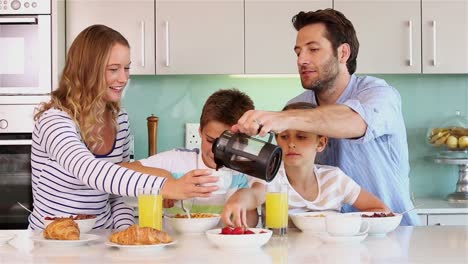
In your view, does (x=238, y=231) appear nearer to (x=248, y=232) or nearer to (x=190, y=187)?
(x=248, y=232)

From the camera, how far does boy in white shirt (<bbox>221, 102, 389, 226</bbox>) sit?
2664 mm

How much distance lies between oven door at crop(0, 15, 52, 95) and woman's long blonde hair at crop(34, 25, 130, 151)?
3.98 ft

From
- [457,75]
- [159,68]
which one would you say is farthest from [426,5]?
[159,68]

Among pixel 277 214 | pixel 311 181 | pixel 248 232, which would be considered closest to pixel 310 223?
pixel 277 214

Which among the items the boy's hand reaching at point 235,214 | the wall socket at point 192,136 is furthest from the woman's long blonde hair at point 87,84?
the wall socket at point 192,136

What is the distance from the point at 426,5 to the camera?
413cm

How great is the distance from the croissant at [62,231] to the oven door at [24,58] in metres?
1.83

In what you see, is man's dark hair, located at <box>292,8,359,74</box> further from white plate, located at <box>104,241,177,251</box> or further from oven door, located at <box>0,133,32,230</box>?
oven door, located at <box>0,133,32,230</box>

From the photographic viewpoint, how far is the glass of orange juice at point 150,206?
7.23 feet

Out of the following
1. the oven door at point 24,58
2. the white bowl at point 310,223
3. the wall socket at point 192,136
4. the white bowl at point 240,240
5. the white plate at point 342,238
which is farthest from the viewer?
the wall socket at point 192,136

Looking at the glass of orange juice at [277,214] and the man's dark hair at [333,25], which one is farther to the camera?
the man's dark hair at [333,25]

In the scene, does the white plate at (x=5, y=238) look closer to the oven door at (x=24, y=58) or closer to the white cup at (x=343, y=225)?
the white cup at (x=343, y=225)

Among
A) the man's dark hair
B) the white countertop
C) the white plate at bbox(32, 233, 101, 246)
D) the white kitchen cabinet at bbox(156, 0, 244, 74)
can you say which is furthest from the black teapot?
the white kitchen cabinet at bbox(156, 0, 244, 74)

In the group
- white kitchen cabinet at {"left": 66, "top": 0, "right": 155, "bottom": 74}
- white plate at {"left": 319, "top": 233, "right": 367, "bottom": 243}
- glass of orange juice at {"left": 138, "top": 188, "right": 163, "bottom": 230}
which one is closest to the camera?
white plate at {"left": 319, "top": 233, "right": 367, "bottom": 243}
